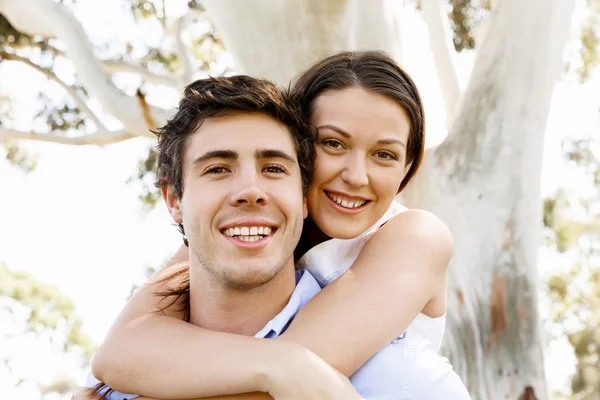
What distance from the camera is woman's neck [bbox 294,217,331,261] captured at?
2692mm

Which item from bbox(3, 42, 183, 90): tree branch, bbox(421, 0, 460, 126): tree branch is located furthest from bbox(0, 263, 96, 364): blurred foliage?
bbox(421, 0, 460, 126): tree branch

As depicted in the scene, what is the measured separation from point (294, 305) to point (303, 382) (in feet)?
1.34

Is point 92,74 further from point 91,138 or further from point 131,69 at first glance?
point 131,69

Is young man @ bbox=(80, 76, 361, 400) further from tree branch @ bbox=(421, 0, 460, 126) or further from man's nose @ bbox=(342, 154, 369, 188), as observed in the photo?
tree branch @ bbox=(421, 0, 460, 126)

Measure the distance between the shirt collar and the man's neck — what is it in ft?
0.10

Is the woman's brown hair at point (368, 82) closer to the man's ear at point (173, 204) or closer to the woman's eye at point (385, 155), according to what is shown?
the woman's eye at point (385, 155)

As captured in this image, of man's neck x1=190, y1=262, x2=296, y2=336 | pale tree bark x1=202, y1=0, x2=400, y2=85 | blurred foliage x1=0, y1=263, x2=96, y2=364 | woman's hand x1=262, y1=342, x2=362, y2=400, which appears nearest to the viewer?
woman's hand x1=262, y1=342, x2=362, y2=400

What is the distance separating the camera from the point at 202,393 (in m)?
2.05

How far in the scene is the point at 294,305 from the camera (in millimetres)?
2361

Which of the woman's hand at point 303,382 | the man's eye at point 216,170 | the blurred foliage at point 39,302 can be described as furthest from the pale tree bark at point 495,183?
the blurred foliage at point 39,302

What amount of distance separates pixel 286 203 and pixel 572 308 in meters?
12.5

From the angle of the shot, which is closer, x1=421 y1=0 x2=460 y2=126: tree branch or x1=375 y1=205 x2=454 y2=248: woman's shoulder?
x1=375 y1=205 x2=454 y2=248: woman's shoulder

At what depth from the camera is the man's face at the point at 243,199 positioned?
7.25 ft

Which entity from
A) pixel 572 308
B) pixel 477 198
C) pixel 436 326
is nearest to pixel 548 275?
pixel 572 308
